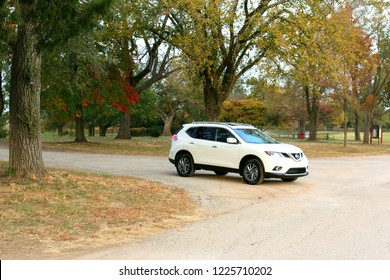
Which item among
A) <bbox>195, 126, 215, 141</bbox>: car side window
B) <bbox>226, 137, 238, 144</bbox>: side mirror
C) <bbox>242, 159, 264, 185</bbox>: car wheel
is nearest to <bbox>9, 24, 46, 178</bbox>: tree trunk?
<bbox>195, 126, 215, 141</bbox>: car side window

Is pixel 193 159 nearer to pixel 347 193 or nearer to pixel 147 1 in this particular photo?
pixel 347 193

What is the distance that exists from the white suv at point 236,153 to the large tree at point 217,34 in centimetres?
921

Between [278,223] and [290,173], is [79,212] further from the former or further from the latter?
[290,173]

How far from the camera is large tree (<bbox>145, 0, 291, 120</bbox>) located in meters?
23.1

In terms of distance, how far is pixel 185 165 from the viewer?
15.2m

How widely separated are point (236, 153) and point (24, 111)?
600 centimetres

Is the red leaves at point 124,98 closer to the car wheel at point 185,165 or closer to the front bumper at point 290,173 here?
the car wheel at point 185,165

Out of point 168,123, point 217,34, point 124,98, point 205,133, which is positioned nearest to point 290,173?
point 205,133

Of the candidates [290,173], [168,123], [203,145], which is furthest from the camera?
[168,123]

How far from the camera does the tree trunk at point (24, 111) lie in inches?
457

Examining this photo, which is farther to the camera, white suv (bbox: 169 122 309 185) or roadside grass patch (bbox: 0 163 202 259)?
white suv (bbox: 169 122 309 185)

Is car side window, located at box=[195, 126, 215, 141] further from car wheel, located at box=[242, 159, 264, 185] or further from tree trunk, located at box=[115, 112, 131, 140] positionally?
A: tree trunk, located at box=[115, 112, 131, 140]

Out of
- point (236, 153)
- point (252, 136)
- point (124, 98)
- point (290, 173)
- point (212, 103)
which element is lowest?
point (290, 173)

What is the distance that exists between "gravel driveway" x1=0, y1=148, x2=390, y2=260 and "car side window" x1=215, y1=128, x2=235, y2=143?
4.17 feet
